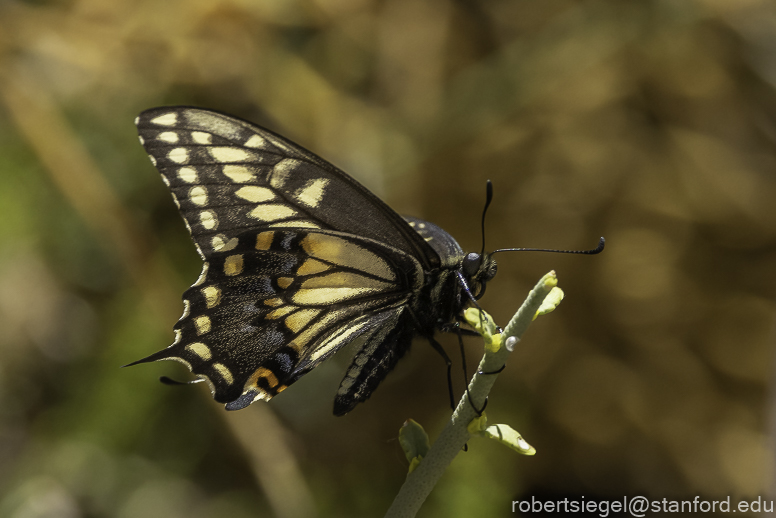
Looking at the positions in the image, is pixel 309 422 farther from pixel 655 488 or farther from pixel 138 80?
pixel 138 80

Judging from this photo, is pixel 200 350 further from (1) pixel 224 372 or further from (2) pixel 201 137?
(2) pixel 201 137

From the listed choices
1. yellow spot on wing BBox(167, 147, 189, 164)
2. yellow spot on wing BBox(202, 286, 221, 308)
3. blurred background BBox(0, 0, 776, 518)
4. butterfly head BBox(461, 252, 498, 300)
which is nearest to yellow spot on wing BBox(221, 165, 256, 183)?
yellow spot on wing BBox(167, 147, 189, 164)

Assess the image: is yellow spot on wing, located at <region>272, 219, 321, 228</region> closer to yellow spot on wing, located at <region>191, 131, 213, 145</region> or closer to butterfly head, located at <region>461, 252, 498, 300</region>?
yellow spot on wing, located at <region>191, 131, 213, 145</region>

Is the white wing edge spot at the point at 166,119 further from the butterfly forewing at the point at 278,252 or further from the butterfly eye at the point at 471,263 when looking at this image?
the butterfly eye at the point at 471,263

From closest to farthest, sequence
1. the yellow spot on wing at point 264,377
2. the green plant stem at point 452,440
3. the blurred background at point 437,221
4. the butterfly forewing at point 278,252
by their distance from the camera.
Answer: the green plant stem at point 452,440
the yellow spot on wing at point 264,377
the butterfly forewing at point 278,252
the blurred background at point 437,221

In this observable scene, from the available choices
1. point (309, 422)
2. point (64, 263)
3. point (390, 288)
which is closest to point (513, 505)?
point (309, 422)

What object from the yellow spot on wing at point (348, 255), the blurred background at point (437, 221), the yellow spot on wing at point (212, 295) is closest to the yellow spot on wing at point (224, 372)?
the yellow spot on wing at point (212, 295)
